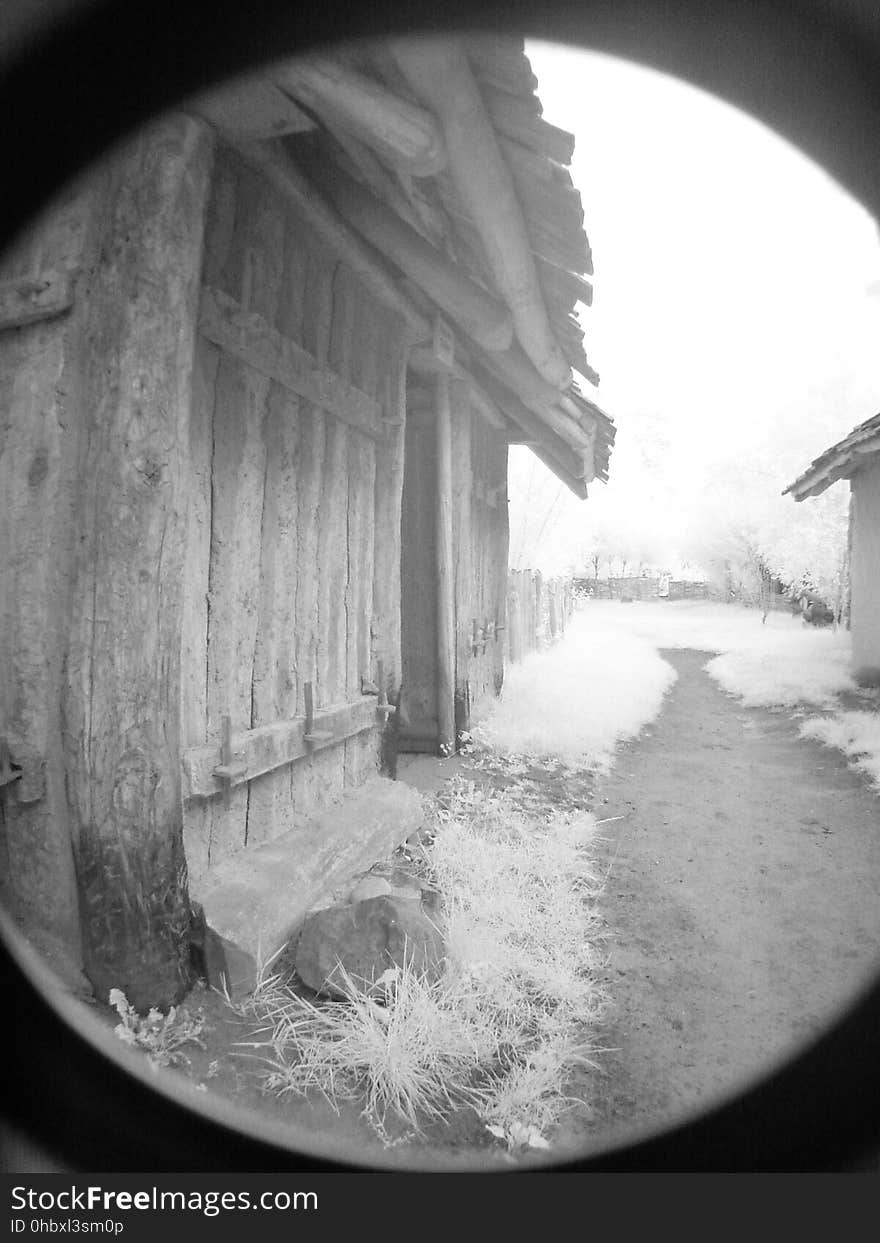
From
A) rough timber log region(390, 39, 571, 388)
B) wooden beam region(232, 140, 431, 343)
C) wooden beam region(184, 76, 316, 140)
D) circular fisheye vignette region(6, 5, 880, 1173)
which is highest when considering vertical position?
wooden beam region(232, 140, 431, 343)

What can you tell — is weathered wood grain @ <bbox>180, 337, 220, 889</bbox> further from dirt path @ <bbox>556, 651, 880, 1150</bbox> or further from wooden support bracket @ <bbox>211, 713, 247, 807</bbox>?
dirt path @ <bbox>556, 651, 880, 1150</bbox>

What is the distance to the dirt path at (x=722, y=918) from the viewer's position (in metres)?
2.05

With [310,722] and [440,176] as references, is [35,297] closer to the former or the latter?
[440,176]

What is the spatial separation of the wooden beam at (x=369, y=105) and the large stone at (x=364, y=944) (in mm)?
2497

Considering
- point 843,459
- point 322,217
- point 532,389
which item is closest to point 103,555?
point 322,217

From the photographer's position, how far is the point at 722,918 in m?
3.05

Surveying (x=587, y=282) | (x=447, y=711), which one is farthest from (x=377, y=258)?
(x=447, y=711)

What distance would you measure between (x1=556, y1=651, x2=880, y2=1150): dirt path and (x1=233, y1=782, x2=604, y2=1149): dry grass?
130mm

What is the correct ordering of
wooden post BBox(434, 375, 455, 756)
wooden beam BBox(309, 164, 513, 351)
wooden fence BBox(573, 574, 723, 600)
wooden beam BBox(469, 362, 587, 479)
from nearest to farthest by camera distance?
wooden beam BBox(309, 164, 513, 351), wooden post BBox(434, 375, 455, 756), wooden beam BBox(469, 362, 587, 479), wooden fence BBox(573, 574, 723, 600)

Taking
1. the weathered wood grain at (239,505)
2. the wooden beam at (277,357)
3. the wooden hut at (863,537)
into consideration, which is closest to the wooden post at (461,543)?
the wooden beam at (277,357)

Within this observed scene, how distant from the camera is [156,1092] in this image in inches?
70.7

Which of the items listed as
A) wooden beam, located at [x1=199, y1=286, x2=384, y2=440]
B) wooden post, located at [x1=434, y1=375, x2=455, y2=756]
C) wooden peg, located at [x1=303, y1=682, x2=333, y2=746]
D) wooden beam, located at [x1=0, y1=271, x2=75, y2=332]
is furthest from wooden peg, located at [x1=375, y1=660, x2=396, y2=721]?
wooden beam, located at [x1=0, y1=271, x2=75, y2=332]

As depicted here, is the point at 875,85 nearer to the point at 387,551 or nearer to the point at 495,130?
the point at 495,130

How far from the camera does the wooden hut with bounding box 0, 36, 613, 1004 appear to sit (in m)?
2.01
